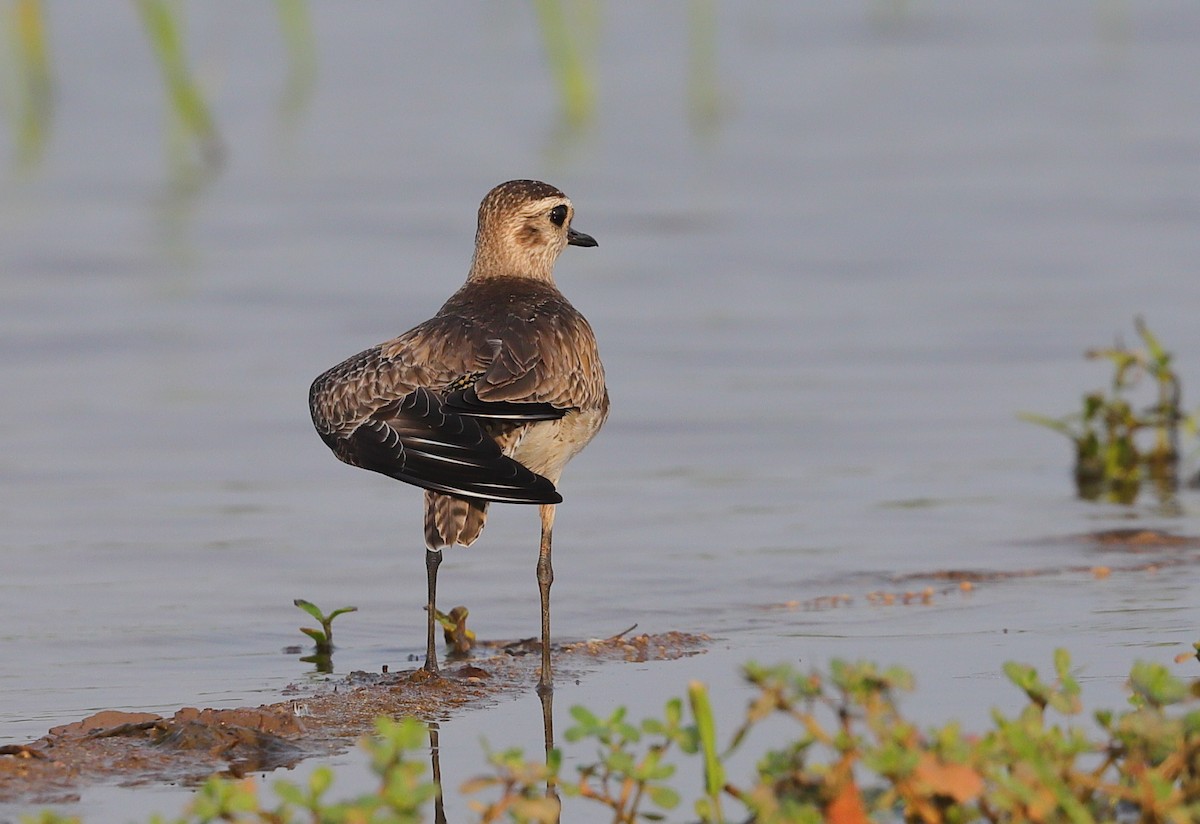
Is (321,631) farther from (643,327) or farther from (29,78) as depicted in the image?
(29,78)

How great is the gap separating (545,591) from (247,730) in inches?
54.3

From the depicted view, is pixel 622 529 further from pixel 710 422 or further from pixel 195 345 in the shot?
pixel 195 345

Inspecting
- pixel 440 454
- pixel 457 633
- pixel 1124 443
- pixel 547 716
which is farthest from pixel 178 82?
pixel 547 716

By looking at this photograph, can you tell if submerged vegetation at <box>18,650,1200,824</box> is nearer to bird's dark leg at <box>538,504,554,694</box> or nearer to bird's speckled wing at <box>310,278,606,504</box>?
bird's speckled wing at <box>310,278,606,504</box>

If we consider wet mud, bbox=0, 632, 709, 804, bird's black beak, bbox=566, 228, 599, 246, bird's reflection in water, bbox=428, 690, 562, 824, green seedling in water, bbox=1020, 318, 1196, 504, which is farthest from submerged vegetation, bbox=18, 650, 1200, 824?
green seedling in water, bbox=1020, 318, 1196, 504

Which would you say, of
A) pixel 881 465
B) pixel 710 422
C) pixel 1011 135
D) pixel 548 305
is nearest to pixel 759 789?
pixel 548 305

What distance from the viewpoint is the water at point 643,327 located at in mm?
6523

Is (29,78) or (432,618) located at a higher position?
(29,78)

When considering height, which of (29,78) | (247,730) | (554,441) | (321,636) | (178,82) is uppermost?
(29,78)

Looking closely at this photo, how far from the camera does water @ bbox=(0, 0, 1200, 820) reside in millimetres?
6523

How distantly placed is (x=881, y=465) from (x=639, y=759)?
423 centimetres

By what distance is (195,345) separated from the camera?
11.1 metres

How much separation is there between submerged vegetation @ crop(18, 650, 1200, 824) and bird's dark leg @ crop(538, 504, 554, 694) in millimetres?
1793

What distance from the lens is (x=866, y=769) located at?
144 inches
